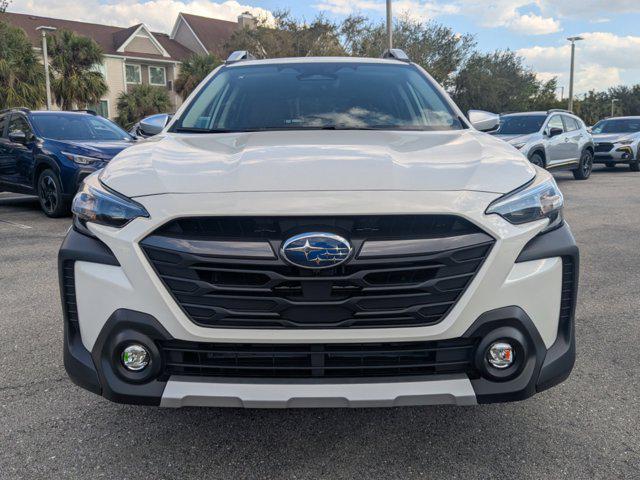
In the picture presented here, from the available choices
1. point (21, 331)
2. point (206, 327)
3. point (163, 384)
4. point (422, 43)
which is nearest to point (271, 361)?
point (206, 327)

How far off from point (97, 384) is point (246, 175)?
939 millimetres

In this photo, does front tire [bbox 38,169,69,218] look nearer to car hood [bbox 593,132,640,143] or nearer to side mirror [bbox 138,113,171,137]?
side mirror [bbox 138,113,171,137]

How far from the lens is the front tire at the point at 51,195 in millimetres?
8430

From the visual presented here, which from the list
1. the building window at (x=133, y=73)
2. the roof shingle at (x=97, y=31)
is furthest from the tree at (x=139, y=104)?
the building window at (x=133, y=73)

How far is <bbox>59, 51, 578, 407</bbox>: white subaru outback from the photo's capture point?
200cm

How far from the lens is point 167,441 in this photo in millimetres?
2527

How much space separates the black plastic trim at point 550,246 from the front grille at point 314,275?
0.18m

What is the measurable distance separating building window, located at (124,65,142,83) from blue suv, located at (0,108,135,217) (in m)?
34.3

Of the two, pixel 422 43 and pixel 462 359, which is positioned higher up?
pixel 422 43

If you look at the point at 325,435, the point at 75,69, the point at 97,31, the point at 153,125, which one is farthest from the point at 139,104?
the point at 325,435

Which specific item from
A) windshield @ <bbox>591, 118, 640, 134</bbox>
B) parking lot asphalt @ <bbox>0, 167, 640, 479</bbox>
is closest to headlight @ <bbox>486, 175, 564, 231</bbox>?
parking lot asphalt @ <bbox>0, 167, 640, 479</bbox>

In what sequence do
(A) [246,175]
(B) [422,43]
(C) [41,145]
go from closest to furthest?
1. (A) [246,175]
2. (C) [41,145]
3. (B) [422,43]

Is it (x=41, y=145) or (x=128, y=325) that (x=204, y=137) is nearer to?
(x=128, y=325)

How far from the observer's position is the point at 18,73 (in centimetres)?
2330
